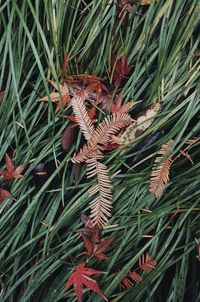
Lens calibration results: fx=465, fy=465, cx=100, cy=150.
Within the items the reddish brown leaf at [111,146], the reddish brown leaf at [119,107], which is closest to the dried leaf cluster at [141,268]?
the reddish brown leaf at [111,146]

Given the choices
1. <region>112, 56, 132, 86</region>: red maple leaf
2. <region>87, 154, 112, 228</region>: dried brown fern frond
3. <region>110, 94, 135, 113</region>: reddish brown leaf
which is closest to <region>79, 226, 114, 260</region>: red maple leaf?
<region>87, 154, 112, 228</region>: dried brown fern frond

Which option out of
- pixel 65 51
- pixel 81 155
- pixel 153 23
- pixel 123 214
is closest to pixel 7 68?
pixel 65 51

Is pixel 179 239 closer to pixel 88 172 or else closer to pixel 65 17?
pixel 88 172

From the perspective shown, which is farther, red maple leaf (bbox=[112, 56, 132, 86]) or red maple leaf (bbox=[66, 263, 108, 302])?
red maple leaf (bbox=[112, 56, 132, 86])

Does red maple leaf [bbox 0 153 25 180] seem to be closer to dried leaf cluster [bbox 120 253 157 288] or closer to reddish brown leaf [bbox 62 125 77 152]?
reddish brown leaf [bbox 62 125 77 152]

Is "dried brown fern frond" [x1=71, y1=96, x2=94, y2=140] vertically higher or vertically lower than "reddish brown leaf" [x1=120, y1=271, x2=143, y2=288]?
higher

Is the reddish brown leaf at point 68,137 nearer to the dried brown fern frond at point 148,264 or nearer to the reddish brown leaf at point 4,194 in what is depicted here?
the reddish brown leaf at point 4,194
